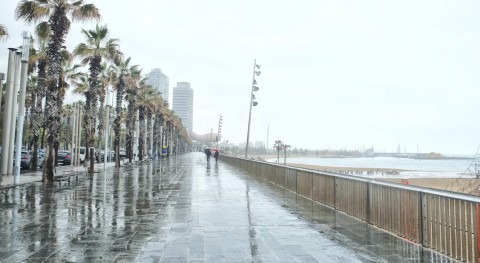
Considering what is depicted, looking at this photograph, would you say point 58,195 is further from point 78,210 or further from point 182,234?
point 182,234

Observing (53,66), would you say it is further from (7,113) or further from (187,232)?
(187,232)

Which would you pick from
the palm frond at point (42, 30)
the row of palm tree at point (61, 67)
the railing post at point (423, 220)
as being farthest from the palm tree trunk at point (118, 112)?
the railing post at point (423, 220)

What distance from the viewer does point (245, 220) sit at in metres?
8.74

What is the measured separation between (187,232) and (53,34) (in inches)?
562

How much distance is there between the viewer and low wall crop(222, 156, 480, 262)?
18.0 ft

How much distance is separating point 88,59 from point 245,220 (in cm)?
1914

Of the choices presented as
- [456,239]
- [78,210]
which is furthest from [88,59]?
[456,239]

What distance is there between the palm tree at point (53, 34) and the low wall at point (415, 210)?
13334mm

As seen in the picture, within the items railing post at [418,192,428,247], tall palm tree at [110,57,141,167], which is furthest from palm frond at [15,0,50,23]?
railing post at [418,192,428,247]

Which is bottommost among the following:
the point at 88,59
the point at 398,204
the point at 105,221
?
the point at 105,221

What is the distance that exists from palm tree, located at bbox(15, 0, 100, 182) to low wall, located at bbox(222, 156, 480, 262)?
13334 millimetres

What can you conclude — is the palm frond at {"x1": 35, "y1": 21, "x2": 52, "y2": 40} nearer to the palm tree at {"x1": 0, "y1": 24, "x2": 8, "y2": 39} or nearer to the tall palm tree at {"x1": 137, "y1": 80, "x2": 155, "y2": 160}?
the palm tree at {"x1": 0, "y1": 24, "x2": 8, "y2": 39}

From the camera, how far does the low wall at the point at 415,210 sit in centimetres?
549

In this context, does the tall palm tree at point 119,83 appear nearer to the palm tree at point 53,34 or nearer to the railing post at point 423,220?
the palm tree at point 53,34
